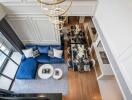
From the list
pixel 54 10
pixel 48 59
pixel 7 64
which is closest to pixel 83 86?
pixel 48 59

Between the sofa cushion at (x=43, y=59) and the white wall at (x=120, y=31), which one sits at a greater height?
the sofa cushion at (x=43, y=59)

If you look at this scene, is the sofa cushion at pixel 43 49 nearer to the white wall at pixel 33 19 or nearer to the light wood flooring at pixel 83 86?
the white wall at pixel 33 19

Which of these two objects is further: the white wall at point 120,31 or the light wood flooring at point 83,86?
the light wood flooring at point 83,86

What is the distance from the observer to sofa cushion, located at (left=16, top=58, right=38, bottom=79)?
596 centimetres

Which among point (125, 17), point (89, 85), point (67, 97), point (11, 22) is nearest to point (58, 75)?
point (67, 97)

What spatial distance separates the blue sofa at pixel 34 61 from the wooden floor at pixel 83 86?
1.16 meters

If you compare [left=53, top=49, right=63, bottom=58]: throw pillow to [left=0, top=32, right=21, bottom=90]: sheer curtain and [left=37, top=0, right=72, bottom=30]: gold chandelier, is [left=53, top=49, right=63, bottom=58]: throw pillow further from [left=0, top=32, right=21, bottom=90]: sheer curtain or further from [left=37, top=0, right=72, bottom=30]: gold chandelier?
[left=37, top=0, right=72, bottom=30]: gold chandelier

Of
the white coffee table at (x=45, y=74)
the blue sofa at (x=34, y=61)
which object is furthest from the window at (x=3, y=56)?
the white coffee table at (x=45, y=74)

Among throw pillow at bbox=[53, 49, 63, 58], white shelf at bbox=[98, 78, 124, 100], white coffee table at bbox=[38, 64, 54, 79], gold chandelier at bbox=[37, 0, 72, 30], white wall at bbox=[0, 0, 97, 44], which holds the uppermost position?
white wall at bbox=[0, 0, 97, 44]

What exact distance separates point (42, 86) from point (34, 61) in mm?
1367

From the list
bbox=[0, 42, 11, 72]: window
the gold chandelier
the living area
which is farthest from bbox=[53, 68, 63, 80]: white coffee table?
the gold chandelier

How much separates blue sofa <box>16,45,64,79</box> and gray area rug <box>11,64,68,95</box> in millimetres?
313

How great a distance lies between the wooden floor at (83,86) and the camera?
553cm

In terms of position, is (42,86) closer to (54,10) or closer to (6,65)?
(6,65)
